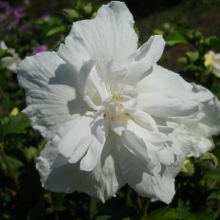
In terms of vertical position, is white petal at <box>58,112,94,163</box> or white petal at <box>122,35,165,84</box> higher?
white petal at <box>122,35,165,84</box>

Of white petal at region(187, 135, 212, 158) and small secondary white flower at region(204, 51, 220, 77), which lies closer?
white petal at region(187, 135, 212, 158)

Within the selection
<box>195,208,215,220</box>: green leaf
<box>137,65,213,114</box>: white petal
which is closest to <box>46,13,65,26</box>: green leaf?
<box>137,65,213,114</box>: white petal

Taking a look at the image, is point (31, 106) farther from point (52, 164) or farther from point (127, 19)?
point (127, 19)

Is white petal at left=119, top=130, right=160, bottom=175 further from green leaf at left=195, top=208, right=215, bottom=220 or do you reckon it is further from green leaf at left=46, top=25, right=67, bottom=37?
green leaf at left=46, top=25, right=67, bottom=37

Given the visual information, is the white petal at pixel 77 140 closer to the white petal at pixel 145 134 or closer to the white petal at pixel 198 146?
the white petal at pixel 145 134

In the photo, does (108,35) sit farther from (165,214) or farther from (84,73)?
(165,214)

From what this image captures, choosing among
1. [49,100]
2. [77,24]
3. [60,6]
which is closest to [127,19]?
[77,24]

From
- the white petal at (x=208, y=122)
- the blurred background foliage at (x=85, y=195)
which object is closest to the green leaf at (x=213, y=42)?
the blurred background foliage at (x=85, y=195)

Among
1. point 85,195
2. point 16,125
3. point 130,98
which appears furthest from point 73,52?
point 85,195
